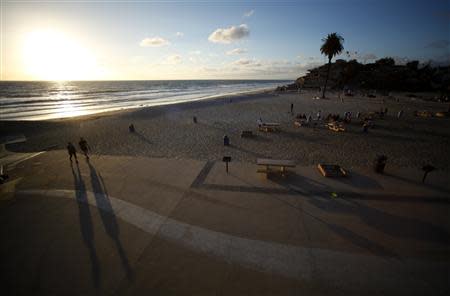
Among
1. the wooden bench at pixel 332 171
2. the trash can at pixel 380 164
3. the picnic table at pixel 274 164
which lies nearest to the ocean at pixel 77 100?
the picnic table at pixel 274 164

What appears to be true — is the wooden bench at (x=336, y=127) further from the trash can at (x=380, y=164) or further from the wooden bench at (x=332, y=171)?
the wooden bench at (x=332, y=171)

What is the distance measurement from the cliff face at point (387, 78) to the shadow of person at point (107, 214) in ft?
290

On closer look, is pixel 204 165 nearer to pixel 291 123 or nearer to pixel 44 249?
pixel 44 249

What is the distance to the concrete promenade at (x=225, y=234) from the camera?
4.76m

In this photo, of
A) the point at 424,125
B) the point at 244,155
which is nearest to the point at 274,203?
the point at 244,155

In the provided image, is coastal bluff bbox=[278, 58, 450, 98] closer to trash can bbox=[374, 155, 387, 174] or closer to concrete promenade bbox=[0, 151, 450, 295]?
trash can bbox=[374, 155, 387, 174]

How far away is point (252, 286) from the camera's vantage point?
4641 mm

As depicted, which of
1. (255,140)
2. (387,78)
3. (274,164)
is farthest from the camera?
(387,78)

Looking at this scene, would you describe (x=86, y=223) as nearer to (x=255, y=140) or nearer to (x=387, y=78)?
(x=255, y=140)

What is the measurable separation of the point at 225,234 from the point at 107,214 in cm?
430

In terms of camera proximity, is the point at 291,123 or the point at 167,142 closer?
the point at 167,142

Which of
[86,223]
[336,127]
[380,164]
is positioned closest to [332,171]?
[380,164]

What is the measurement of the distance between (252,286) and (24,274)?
18.4 feet

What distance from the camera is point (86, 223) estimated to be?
6.79 meters
